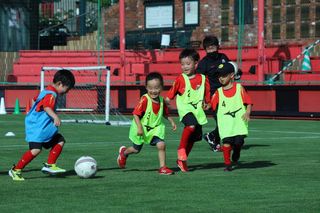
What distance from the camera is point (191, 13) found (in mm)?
43812

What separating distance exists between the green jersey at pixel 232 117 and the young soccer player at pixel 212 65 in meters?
3.26

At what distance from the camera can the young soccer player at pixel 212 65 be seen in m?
16.3

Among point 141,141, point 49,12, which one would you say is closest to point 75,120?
point 141,141

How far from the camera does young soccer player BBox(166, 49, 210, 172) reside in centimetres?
1341

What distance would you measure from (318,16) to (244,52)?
5095 millimetres

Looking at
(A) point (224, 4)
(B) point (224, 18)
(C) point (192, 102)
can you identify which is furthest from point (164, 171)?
(A) point (224, 4)

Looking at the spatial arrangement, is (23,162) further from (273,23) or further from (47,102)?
(273,23)

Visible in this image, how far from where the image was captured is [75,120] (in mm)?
27062

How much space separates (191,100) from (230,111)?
2.40 feet

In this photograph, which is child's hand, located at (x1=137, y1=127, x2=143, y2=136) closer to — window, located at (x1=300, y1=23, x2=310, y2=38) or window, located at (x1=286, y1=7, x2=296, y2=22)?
window, located at (x1=300, y1=23, x2=310, y2=38)

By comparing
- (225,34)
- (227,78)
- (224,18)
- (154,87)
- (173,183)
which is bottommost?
(173,183)

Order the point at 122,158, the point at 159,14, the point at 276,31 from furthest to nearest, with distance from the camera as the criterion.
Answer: the point at 159,14, the point at 276,31, the point at 122,158

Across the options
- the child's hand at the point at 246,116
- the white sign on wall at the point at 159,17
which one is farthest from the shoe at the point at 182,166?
the white sign on wall at the point at 159,17

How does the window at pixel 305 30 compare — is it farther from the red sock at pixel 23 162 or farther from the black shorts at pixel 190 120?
the red sock at pixel 23 162
